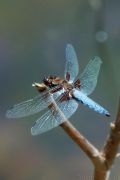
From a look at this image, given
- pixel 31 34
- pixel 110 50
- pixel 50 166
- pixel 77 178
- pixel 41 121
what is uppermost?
pixel 31 34

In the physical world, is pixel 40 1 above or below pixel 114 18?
above

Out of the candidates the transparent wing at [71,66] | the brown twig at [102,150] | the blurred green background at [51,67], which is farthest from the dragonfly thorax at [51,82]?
the blurred green background at [51,67]

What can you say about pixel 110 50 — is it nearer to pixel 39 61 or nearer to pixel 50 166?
pixel 39 61

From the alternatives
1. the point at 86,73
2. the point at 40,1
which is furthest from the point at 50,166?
the point at 86,73

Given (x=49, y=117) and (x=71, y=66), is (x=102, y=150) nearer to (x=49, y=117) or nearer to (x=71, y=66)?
(x=49, y=117)

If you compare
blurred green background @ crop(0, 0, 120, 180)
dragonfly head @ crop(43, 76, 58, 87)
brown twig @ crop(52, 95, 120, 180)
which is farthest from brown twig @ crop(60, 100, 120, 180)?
blurred green background @ crop(0, 0, 120, 180)

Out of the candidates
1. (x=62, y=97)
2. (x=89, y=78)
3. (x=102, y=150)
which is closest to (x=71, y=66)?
(x=89, y=78)

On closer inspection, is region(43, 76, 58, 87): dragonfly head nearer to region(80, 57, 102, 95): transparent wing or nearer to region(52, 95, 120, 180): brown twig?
region(80, 57, 102, 95): transparent wing

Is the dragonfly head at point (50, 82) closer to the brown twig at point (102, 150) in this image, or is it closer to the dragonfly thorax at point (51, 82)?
the dragonfly thorax at point (51, 82)
